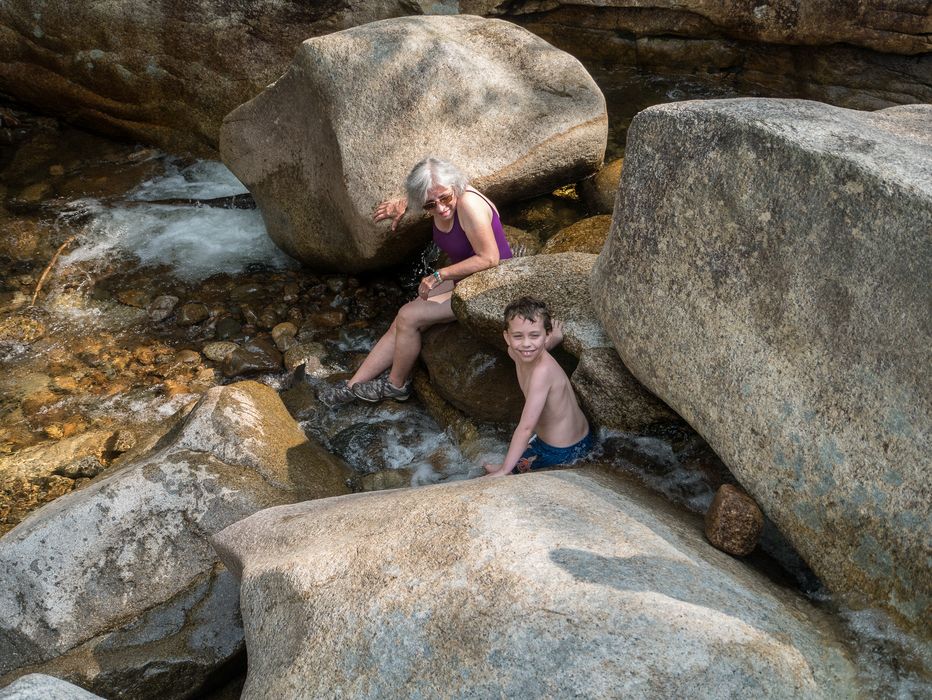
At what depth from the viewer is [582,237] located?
5797 millimetres

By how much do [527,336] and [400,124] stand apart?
2183 millimetres

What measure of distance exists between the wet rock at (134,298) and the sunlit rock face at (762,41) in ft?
12.8

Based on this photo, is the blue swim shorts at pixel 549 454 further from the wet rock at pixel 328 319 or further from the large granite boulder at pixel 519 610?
the wet rock at pixel 328 319

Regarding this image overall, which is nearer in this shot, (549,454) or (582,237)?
(549,454)

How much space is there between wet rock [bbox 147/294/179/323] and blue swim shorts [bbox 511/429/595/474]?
3.17m

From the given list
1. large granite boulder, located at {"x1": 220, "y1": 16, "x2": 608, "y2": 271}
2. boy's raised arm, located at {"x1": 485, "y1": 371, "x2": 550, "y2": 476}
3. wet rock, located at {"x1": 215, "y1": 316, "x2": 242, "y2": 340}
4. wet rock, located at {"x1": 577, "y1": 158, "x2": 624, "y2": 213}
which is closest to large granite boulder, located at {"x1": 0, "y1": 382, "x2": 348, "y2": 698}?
boy's raised arm, located at {"x1": 485, "y1": 371, "x2": 550, "y2": 476}

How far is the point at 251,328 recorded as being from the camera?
6.32 m

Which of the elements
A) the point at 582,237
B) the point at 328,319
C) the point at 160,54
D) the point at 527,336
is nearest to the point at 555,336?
the point at 527,336

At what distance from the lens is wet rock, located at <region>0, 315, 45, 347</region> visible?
629 cm

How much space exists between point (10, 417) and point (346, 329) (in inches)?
86.8

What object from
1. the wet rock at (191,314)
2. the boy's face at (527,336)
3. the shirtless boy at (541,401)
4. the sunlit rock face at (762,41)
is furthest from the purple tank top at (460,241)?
the sunlit rock face at (762,41)

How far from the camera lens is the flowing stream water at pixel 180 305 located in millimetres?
5066

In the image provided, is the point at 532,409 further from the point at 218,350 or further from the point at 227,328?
the point at 227,328

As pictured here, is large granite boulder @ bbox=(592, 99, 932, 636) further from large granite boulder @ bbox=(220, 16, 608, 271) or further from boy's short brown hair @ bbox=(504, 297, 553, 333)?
large granite boulder @ bbox=(220, 16, 608, 271)
